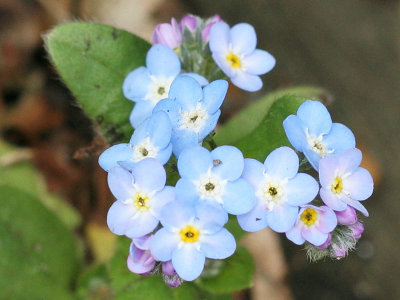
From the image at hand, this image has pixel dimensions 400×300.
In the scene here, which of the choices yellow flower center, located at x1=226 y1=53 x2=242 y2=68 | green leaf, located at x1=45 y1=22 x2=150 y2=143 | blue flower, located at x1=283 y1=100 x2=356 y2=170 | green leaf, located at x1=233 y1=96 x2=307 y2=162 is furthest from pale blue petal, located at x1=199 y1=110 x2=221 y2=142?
green leaf, located at x1=45 y1=22 x2=150 y2=143

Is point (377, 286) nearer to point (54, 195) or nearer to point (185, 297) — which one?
point (185, 297)

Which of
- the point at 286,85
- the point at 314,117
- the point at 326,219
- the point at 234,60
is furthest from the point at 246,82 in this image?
the point at 286,85

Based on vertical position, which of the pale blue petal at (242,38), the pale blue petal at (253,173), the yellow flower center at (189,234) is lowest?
the yellow flower center at (189,234)

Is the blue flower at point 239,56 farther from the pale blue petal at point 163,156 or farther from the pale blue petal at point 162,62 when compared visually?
the pale blue petal at point 163,156

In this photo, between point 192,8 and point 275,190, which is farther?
point 192,8

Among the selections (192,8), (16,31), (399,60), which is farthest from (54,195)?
(399,60)

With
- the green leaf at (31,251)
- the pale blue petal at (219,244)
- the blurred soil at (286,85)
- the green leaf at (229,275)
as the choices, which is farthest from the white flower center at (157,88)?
the blurred soil at (286,85)

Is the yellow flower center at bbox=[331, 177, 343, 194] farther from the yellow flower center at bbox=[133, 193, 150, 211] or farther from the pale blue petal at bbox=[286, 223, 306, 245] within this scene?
the yellow flower center at bbox=[133, 193, 150, 211]
